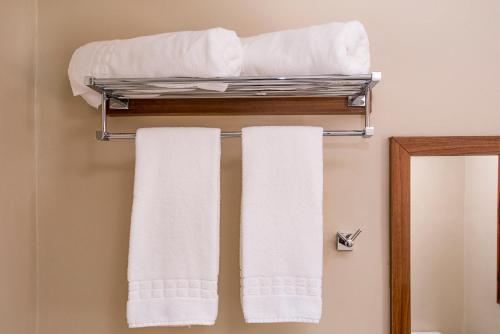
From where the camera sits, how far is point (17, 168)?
4.09 ft

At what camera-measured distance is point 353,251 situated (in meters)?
1.29

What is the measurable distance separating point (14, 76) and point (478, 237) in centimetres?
141

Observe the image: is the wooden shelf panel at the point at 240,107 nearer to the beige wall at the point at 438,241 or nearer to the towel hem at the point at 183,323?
the beige wall at the point at 438,241

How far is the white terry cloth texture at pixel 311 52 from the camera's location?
3.44 ft

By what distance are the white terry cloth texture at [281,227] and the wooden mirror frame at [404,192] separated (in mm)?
260

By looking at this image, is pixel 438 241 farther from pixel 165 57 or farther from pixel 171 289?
pixel 165 57

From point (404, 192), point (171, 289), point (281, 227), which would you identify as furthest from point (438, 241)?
point (171, 289)

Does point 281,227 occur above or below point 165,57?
below

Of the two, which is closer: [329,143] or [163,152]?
[163,152]

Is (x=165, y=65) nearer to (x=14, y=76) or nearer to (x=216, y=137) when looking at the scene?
(x=216, y=137)

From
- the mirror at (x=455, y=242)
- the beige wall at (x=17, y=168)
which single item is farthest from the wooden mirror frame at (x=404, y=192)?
the beige wall at (x=17, y=168)

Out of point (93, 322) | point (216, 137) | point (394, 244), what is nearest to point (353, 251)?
point (394, 244)

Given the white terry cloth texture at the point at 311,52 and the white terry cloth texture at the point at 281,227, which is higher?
the white terry cloth texture at the point at 311,52

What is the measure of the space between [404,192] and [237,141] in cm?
51
